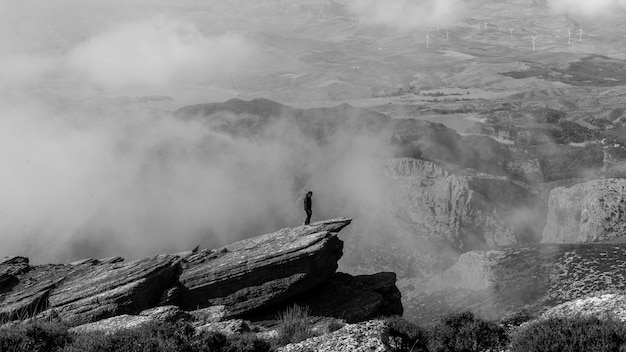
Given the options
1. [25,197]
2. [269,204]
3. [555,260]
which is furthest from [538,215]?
[25,197]

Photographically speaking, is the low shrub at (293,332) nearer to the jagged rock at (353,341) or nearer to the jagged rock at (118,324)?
the jagged rock at (353,341)

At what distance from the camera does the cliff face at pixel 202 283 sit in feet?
96.0

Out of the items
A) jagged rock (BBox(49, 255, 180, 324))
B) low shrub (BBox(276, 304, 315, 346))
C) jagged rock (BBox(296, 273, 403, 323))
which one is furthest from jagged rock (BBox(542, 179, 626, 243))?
jagged rock (BBox(49, 255, 180, 324))

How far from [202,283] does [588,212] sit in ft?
155

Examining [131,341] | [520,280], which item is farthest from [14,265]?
[520,280]

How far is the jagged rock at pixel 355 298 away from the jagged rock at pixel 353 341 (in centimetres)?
1312

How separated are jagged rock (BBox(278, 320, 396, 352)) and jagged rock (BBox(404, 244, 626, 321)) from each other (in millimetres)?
23279

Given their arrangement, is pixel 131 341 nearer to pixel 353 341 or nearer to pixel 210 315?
pixel 353 341

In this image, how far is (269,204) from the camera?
80375mm

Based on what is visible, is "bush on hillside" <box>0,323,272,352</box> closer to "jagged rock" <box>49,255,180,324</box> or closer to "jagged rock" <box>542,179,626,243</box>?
"jagged rock" <box>49,255,180,324</box>

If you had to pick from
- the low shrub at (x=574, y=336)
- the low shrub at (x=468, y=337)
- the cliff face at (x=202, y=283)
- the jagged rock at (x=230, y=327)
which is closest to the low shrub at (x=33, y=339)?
the jagged rock at (x=230, y=327)

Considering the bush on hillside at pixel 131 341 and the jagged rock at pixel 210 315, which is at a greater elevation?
the bush on hillside at pixel 131 341

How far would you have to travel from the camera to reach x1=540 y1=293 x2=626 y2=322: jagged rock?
19.8 m

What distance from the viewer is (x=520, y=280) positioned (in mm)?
46688
